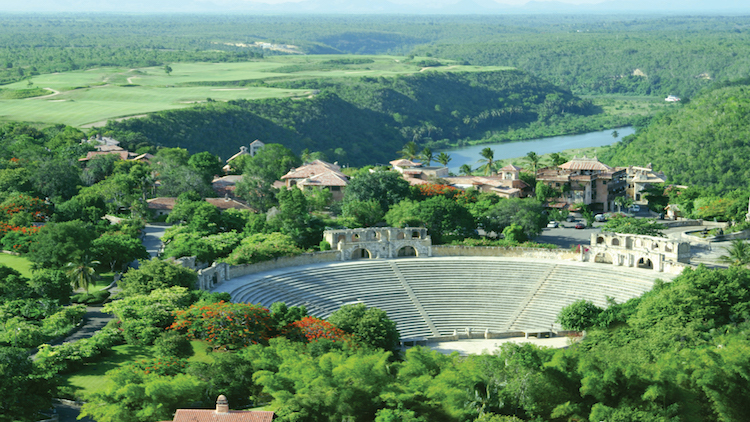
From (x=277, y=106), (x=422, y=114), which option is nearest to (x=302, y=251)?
(x=277, y=106)

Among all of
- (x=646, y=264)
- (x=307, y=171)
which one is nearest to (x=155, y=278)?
(x=646, y=264)

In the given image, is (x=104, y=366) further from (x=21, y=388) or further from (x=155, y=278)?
(x=155, y=278)

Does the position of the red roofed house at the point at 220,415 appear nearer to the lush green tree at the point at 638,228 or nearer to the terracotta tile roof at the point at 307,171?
the lush green tree at the point at 638,228

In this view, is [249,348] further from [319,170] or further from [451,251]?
[319,170]

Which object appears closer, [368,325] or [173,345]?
[173,345]

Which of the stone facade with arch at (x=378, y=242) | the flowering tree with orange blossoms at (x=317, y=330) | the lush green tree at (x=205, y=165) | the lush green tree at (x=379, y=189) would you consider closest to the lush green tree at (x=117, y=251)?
the stone facade with arch at (x=378, y=242)

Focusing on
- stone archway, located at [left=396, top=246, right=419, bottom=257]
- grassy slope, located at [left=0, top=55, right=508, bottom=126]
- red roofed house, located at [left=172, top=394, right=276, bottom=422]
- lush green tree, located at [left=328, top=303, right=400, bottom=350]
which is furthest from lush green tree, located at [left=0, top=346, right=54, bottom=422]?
grassy slope, located at [left=0, top=55, right=508, bottom=126]
